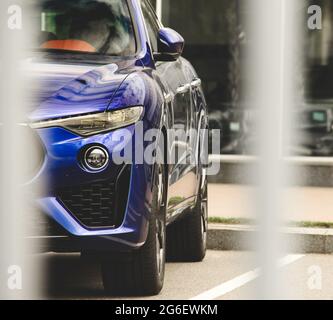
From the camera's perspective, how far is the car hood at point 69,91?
534cm

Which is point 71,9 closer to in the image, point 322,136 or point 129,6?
point 129,6

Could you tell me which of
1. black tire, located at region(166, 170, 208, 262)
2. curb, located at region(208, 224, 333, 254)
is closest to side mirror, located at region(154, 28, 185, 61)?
black tire, located at region(166, 170, 208, 262)

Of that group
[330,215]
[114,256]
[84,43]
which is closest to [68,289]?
[114,256]

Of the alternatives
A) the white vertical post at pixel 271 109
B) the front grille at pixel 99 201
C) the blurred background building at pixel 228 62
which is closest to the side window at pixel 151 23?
the front grille at pixel 99 201

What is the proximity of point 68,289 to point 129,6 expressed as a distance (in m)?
1.55

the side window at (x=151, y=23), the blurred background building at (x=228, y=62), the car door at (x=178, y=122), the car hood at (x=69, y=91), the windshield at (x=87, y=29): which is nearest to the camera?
the car hood at (x=69, y=91)

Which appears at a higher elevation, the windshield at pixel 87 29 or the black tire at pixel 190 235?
the windshield at pixel 87 29

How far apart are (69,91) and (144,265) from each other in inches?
37.2

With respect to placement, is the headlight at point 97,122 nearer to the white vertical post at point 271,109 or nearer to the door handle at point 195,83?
the door handle at point 195,83

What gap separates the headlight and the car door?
817mm

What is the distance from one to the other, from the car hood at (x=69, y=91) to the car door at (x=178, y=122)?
2.39 ft

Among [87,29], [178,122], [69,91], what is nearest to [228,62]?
[178,122]

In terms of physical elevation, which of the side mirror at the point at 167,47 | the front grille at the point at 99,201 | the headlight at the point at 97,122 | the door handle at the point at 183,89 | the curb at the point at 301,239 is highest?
the side mirror at the point at 167,47

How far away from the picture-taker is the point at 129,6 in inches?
254
